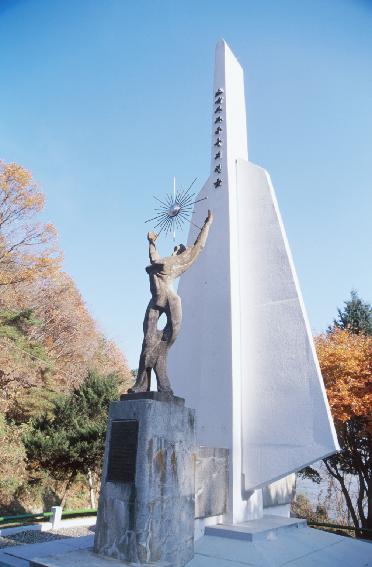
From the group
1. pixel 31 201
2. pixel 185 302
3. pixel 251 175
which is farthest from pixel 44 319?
pixel 251 175

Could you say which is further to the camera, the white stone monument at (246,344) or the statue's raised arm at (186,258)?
the white stone monument at (246,344)

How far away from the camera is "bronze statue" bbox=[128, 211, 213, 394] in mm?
5727

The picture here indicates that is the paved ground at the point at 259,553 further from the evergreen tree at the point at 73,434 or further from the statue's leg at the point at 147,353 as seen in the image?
the evergreen tree at the point at 73,434

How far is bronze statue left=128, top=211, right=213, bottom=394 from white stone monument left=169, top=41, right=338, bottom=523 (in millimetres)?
2051

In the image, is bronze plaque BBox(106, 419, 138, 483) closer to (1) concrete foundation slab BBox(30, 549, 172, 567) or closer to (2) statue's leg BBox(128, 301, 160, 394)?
(2) statue's leg BBox(128, 301, 160, 394)

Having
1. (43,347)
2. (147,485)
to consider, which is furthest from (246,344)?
(43,347)

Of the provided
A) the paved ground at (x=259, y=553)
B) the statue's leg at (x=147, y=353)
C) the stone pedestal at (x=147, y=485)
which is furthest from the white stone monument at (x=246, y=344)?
the statue's leg at (x=147, y=353)

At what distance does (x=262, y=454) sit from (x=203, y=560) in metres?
2.24

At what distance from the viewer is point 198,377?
808cm

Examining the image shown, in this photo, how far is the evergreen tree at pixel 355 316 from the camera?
781 inches

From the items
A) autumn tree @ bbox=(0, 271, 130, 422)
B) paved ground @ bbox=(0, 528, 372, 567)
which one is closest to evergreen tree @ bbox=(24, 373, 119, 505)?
Answer: autumn tree @ bbox=(0, 271, 130, 422)

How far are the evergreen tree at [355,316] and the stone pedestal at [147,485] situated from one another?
16113mm

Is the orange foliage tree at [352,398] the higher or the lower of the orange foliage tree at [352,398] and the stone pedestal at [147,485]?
the higher

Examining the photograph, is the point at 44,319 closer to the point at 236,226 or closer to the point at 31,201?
the point at 31,201
